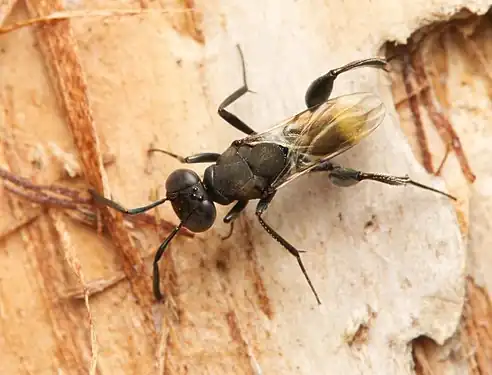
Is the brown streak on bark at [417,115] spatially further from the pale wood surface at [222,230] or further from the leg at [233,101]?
the leg at [233,101]

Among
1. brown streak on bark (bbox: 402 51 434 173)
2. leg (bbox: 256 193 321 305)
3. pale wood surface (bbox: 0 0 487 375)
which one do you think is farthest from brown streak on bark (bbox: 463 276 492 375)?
leg (bbox: 256 193 321 305)

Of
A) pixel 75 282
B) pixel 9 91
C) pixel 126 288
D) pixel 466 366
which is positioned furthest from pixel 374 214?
pixel 9 91

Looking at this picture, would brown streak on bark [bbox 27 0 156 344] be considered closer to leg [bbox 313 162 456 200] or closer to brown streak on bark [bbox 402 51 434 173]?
leg [bbox 313 162 456 200]

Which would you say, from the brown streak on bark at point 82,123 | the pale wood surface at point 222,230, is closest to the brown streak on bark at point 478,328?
the pale wood surface at point 222,230

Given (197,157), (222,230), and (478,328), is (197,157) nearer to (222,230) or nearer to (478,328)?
(222,230)

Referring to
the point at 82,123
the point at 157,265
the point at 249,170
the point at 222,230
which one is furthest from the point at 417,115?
the point at 82,123

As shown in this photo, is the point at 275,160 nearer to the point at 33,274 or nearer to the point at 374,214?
A: the point at 374,214
